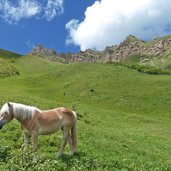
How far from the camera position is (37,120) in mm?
17375

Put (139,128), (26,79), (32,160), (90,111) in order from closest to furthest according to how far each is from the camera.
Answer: (32,160), (139,128), (90,111), (26,79)

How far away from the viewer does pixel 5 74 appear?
9956cm

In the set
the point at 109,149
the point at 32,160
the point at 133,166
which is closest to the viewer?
the point at 32,160

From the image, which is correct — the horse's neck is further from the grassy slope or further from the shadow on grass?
the shadow on grass

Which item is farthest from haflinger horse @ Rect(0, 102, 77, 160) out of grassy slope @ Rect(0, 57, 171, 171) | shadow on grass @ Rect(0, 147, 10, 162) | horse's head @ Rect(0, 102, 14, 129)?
shadow on grass @ Rect(0, 147, 10, 162)

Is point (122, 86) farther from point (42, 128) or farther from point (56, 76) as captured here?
point (42, 128)

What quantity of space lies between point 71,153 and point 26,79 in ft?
249

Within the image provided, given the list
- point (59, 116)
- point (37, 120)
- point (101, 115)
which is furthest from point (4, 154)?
point (101, 115)

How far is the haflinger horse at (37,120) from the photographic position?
16.8m

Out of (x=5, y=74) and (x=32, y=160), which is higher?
(x=5, y=74)

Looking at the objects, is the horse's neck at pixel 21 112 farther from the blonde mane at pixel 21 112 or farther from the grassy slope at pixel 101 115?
the grassy slope at pixel 101 115

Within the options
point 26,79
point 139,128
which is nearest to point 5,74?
point 26,79

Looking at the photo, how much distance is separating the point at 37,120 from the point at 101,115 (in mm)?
Answer: 38018

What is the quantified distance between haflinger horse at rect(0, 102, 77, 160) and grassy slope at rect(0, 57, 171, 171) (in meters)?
0.89
